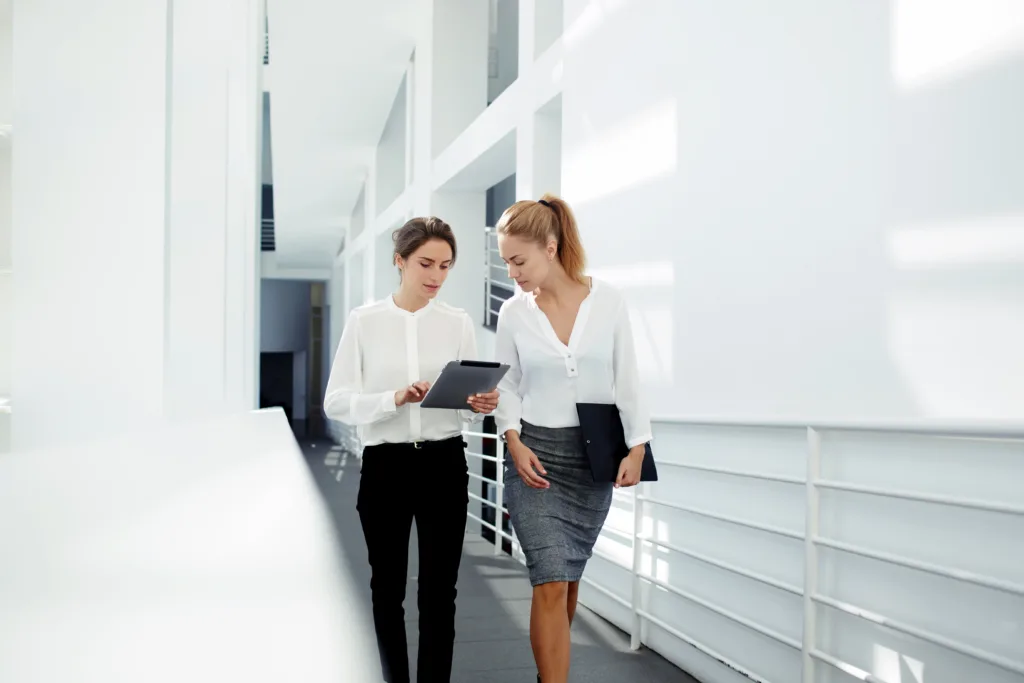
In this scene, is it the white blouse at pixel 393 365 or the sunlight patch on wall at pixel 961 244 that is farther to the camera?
the white blouse at pixel 393 365

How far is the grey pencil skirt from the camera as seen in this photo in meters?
1.98

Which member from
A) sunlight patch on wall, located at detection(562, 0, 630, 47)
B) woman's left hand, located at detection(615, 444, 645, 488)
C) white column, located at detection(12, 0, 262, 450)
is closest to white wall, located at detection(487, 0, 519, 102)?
sunlight patch on wall, located at detection(562, 0, 630, 47)

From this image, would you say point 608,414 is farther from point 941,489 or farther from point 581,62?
point 581,62

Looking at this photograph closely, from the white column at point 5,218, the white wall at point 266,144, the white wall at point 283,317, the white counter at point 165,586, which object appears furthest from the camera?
the white wall at point 283,317

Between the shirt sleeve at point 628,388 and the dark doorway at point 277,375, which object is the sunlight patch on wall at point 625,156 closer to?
the shirt sleeve at point 628,388

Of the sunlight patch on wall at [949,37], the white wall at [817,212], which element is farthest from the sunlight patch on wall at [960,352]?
Answer: the sunlight patch on wall at [949,37]

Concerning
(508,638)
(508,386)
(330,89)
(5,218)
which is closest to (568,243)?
(508,386)

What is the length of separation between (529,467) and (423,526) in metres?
0.35

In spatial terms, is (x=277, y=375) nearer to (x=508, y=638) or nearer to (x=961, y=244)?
(x=508, y=638)

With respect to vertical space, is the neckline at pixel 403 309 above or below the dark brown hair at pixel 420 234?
below

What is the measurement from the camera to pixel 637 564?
3.05 metres

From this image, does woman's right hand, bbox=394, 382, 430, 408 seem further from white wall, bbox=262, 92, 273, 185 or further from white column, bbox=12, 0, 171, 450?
white wall, bbox=262, 92, 273, 185

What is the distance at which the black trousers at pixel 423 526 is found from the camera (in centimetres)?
211

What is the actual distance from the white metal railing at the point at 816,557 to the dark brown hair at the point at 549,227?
70 cm
